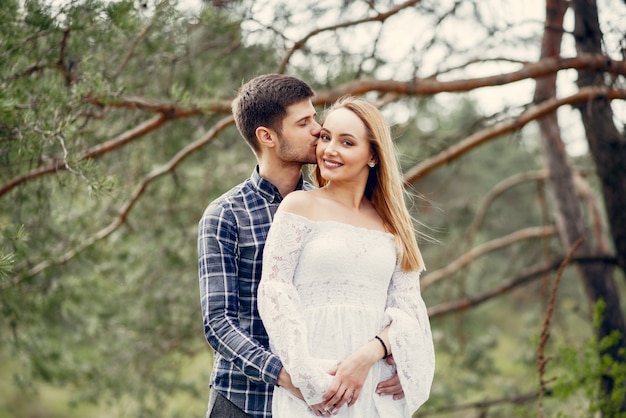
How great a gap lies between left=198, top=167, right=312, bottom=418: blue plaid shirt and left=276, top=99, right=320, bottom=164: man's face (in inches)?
8.3

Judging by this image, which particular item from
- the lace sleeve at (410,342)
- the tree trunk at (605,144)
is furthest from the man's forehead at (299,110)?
the tree trunk at (605,144)

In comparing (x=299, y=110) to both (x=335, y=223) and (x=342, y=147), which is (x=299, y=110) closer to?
(x=342, y=147)

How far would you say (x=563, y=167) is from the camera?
631 cm

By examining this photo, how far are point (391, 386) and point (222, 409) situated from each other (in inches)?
20.8

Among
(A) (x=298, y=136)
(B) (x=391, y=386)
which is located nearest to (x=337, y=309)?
(B) (x=391, y=386)

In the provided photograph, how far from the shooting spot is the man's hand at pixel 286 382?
2.14 meters

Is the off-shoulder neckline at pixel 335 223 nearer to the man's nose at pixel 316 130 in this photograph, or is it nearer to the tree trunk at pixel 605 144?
the man's nose at pixel 316 130

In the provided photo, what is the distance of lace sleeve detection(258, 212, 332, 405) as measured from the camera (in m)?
2.09

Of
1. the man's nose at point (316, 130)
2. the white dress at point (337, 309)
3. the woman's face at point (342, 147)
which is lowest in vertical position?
the white dress at point (337, 309)

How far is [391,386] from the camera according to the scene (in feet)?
7.45

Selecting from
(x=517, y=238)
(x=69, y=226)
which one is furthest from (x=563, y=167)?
(x=69, y=226)

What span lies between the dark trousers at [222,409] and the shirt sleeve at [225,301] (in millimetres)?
154

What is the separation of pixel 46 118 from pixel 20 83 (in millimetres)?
415

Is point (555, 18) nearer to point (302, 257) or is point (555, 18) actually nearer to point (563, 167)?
point (563, 167)
